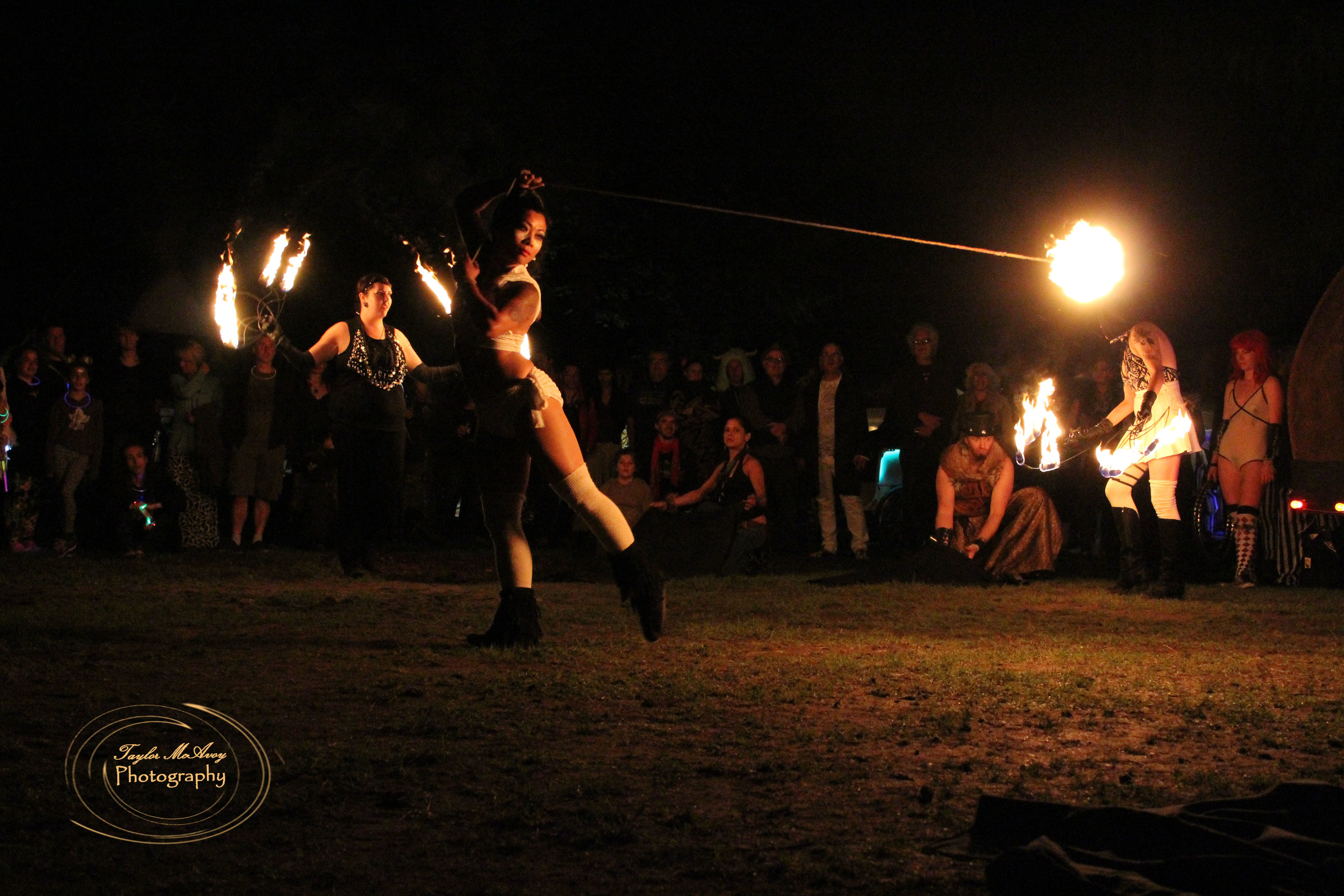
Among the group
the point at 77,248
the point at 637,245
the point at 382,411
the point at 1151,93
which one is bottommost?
the point at 382,411

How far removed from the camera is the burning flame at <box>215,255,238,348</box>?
845 centimetres

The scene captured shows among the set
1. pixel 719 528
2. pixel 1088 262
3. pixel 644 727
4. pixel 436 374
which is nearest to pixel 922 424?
pixel 719 528

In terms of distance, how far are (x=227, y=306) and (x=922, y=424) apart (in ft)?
21.6

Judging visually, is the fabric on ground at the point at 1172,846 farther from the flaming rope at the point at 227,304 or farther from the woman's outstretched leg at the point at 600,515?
the flaming rope at the point at 227,304

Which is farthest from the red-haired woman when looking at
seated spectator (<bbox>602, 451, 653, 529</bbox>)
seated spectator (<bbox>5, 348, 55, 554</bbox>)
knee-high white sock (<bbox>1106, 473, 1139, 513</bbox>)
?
seated spectator (<bbox>5, 348, 55, 554</bbox>)

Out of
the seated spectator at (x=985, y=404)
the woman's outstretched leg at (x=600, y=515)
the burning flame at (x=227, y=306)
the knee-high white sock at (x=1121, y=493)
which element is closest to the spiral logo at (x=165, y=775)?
the woman's outstretched leg at (x=600, y=515)

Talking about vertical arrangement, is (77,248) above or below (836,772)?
above

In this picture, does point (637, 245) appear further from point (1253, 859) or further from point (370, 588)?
point (1253, 859)

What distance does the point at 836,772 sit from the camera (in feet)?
14.1

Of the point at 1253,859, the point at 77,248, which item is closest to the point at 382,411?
the point at 1253,859

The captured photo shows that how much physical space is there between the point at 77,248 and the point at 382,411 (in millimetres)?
8976

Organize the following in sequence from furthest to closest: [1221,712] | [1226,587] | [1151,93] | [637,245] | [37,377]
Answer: [637,245] → [1151,93] → [37,377] → [1226,587] → [1221,712]

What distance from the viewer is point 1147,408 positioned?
9.95 metres

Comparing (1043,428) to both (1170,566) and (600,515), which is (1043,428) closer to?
(1170,566)
